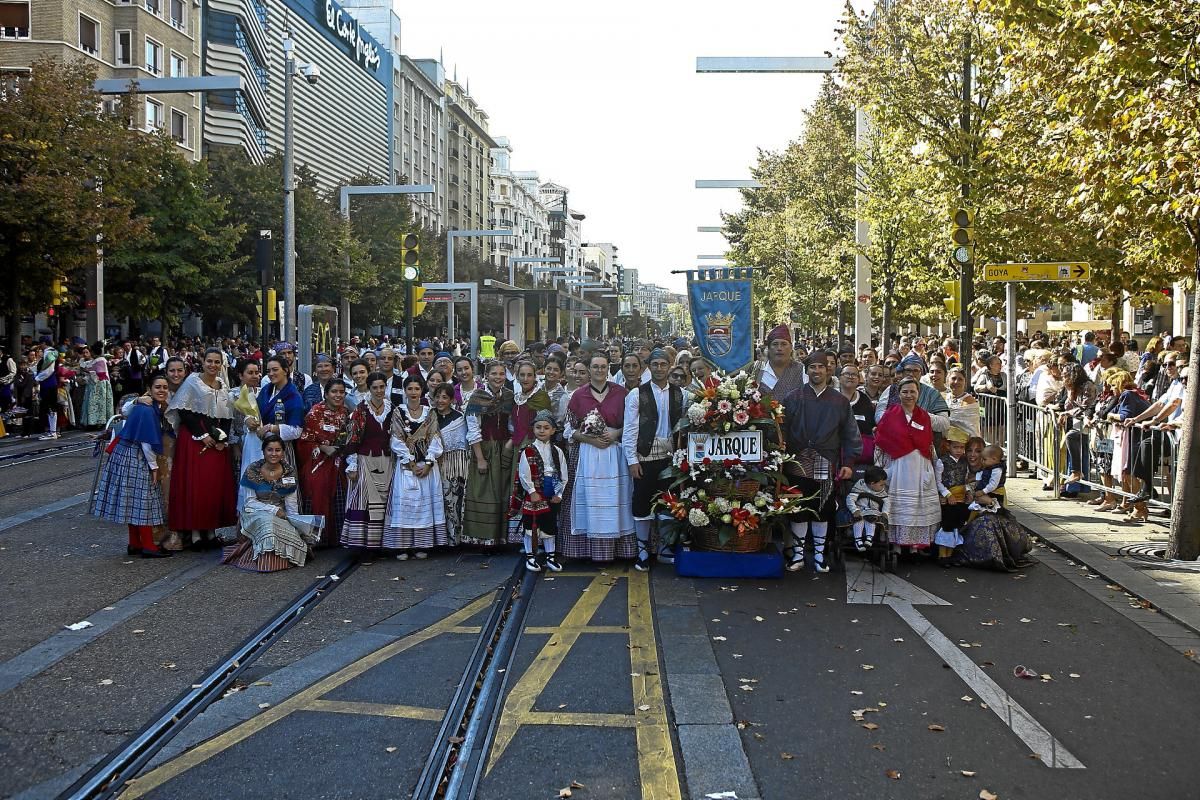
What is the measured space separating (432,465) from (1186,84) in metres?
6.83

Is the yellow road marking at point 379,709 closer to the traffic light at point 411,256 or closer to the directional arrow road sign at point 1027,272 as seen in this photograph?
the directional arrow road sign at point 1027,272

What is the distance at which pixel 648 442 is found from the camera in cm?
948

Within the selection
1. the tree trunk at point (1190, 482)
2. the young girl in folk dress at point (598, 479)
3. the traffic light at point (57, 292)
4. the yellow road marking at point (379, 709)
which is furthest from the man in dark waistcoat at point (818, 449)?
the traffic light at point (57, 292)

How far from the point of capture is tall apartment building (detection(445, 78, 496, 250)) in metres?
99.0

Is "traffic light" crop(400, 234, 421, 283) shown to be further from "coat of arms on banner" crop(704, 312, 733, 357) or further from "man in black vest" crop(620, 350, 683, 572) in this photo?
"man in black vest" crop(620, 350, 683, 572)

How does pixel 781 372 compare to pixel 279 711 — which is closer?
pixel 279 711

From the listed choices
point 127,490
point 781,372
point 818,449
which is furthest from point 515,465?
point 127,490

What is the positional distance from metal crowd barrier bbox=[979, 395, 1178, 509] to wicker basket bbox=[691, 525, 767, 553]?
4600mm

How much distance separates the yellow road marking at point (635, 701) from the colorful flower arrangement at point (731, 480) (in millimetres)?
961

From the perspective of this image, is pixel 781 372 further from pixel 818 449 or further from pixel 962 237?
pixel 962 237

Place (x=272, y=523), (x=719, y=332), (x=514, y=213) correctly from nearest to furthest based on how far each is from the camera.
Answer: (x=272, y=523)
(x=719, y=332)
(x=514, y=213)

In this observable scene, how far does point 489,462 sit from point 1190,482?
5974 millimetres

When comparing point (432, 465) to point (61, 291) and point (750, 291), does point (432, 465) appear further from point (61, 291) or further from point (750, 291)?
point (61, 291)

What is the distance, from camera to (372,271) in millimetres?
43656
